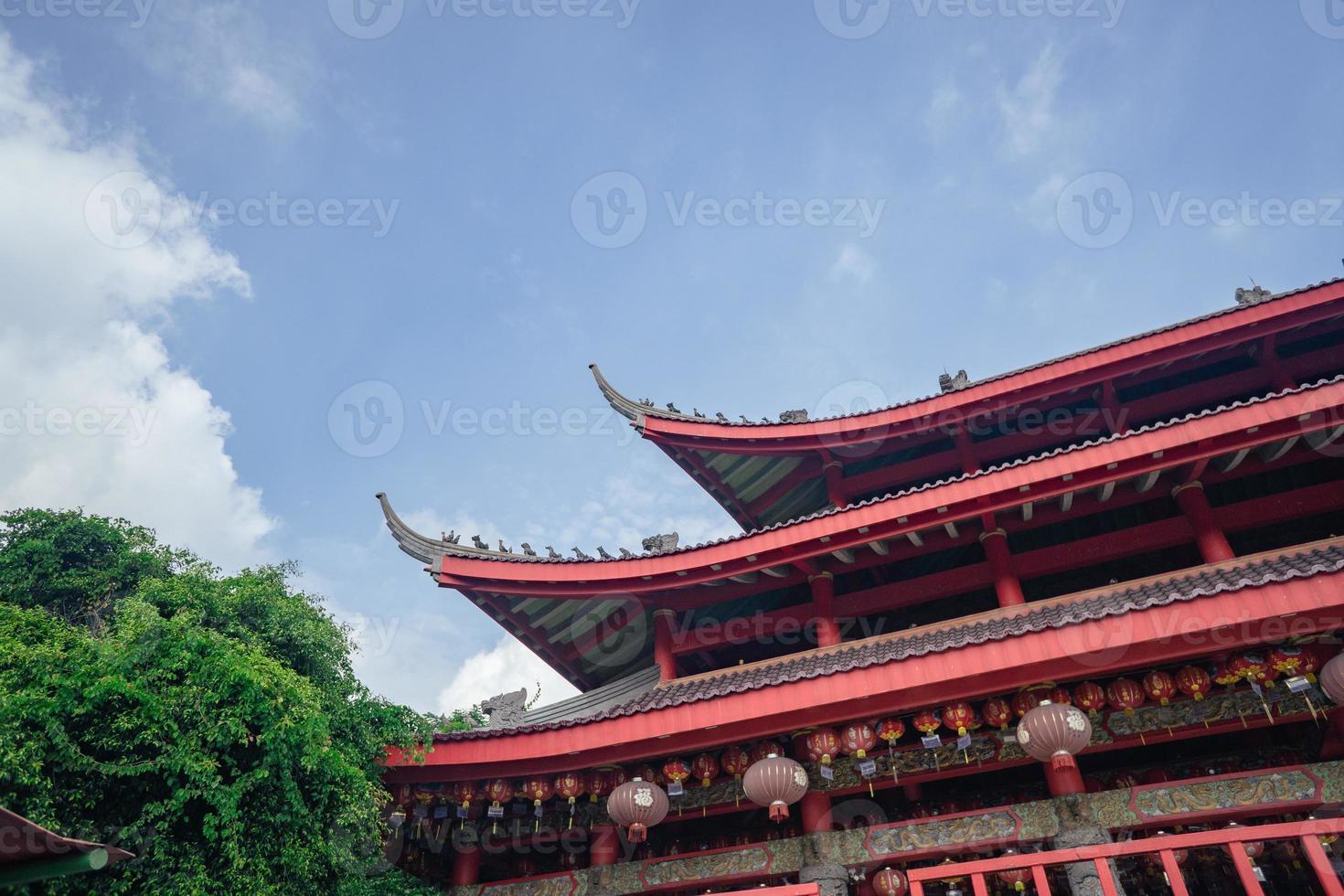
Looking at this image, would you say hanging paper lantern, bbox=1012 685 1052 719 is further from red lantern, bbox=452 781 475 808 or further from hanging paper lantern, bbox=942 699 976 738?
red lantern, bbox=452 781 475 808

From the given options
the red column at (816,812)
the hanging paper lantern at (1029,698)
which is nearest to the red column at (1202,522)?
the hanging paper lantern at (1029,698)

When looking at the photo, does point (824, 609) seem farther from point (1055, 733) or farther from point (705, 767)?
point (1055, 733)

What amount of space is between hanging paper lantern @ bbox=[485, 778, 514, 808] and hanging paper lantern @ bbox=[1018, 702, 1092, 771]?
4.93 m

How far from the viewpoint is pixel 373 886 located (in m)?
8.77

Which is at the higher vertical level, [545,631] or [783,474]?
[783,474]

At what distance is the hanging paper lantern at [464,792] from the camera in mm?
8422

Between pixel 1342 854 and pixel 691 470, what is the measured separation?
27.9 feet

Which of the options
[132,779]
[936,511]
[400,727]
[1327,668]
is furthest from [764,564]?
[132,779]

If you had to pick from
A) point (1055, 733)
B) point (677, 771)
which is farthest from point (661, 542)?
point (1055, 733)

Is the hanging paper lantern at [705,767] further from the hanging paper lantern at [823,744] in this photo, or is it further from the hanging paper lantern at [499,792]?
the hanging paper lantern at [499,792]

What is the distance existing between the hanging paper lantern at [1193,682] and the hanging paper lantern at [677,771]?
4413 mm

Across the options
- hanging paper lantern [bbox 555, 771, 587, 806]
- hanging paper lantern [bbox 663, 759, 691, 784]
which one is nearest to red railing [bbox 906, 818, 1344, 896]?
hanging paper lantern [bbox 663, 759, 691, 784]

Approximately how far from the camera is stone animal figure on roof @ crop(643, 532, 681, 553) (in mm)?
10516

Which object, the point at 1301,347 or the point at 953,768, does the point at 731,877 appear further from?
the point at 1301,347
